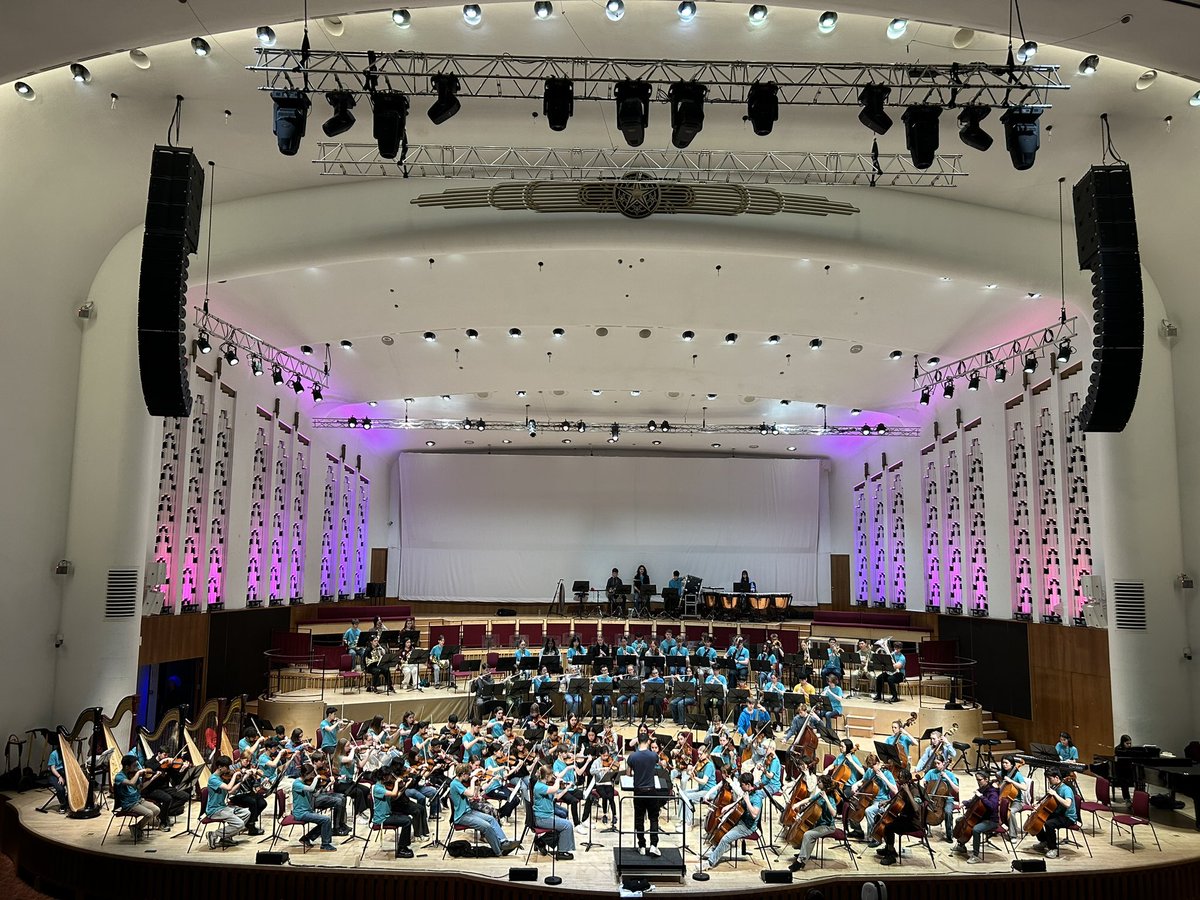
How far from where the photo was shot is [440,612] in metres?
29.4

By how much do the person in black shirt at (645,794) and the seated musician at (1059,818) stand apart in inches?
170

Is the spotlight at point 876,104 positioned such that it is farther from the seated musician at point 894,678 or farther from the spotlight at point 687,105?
the seated musician at point 894,678

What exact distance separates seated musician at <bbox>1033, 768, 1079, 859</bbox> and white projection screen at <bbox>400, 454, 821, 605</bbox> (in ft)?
64.9

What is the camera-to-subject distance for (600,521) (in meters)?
30.2

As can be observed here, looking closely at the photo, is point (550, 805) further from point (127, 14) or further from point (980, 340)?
point (980, 340)

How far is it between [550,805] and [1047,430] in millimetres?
12412

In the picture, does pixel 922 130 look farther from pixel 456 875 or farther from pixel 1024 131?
pixel 456 875

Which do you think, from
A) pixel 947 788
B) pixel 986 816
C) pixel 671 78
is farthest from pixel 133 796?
pixel 671 78

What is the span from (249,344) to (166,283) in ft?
32.1

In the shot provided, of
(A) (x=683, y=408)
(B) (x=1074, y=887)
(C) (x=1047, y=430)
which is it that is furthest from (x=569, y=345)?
(B) (x=1074, y=887)

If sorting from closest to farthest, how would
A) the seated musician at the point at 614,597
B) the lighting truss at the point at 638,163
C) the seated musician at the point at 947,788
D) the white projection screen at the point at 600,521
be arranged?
the seated musician at the point at 947,788
the lighting truss at the point at 638,163
the seated musician at the point at 614,597
the white projection screen at the point at 600,521

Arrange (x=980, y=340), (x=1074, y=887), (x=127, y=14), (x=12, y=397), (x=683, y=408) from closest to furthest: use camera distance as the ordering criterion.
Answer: (x=127, y=14) → (x=1074, y=887) → (x=12, y=397) → (x=980, y=340) → (x=683, y=408)

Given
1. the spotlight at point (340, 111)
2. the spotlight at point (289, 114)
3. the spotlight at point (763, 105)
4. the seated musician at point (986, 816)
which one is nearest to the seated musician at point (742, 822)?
the seated musician at point (986, 816)

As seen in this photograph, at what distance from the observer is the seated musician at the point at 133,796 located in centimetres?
965
